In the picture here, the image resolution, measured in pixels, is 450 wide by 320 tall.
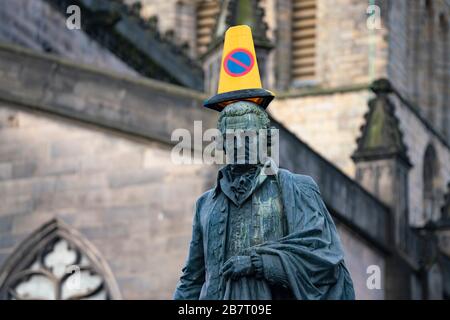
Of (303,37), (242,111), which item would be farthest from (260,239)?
(303,37)

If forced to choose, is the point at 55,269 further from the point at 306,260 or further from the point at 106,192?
the point at 306,260

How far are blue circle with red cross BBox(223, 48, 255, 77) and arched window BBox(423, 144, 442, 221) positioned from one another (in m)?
30.4

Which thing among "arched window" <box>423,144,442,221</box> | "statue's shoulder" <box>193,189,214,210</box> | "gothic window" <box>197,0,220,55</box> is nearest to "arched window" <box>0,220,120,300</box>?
"statue's shoulder" <box>193,189,214,210</box>

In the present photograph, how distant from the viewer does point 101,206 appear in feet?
70.7

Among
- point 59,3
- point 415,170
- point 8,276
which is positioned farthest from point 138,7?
point 8,276

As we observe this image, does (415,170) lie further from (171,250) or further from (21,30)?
(171,250)

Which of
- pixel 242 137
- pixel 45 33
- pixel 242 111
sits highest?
pixel 45 33

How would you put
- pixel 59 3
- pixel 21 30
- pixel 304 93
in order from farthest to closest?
pixel 304 93
pixel 59 3
pixel 21 30

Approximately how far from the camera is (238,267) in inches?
334

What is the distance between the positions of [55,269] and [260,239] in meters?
13.3

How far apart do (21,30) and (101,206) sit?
7.27 metres

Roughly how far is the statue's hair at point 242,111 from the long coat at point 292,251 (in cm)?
24

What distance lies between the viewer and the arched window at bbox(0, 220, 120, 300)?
2153 cm

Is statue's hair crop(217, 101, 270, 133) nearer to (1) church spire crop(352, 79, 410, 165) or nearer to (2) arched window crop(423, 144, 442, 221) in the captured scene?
(1) church spire crop(352, 79, 410, 165)
